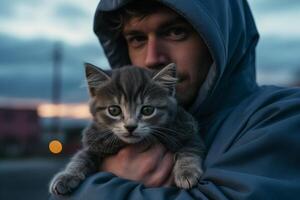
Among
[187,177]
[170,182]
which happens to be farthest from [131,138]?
[187,177]

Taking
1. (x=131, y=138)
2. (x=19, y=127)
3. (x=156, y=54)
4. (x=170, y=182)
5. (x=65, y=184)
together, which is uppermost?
(x=156, y=54)

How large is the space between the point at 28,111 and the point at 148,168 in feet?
134

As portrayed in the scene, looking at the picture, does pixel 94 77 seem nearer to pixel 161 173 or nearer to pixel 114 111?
pixel 114 111

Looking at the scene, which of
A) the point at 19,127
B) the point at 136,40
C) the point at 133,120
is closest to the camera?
the point at 133,120

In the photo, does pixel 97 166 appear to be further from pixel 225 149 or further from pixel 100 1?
pixel 100 1

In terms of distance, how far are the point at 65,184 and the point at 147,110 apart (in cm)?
70

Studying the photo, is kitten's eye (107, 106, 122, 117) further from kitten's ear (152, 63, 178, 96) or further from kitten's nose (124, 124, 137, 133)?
kitten's ear (152, 63, 178, 96)

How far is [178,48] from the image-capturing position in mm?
3240

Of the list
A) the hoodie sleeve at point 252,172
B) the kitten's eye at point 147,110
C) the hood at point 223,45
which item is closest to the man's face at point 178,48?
the hood at point 223,45

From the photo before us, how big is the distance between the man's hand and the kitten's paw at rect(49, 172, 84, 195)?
0.70 ft

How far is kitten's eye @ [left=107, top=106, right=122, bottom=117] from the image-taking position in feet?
10.5

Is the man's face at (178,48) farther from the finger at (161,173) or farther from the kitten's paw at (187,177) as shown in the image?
the kitten's paw at (187,177)

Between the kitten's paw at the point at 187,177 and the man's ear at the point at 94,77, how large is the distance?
788mm

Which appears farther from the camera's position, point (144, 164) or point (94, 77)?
point (94, 77)
